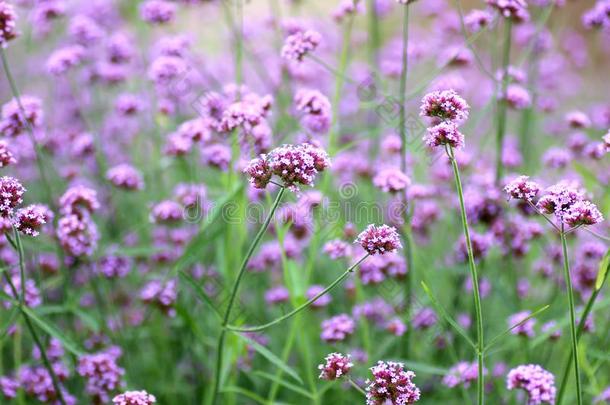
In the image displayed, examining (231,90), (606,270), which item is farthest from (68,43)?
(606,270)

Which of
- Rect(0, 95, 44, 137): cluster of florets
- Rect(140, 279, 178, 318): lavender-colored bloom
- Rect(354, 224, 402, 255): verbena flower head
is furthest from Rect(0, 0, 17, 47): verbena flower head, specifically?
Rect(354, 224, 402, 255): verbena flower head

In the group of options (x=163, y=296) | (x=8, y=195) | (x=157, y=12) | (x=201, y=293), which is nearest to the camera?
(x=8, y=195)

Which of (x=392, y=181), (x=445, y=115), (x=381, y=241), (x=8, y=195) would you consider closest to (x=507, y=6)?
(x=392, y=181)

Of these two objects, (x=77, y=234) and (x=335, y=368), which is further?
(x=77, y=234)

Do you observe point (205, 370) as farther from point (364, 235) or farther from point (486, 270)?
point (364, 235)

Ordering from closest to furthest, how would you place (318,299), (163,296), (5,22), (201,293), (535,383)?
A: (535,383)
(201,293)
(5,22)
(163,296)
(318,299)

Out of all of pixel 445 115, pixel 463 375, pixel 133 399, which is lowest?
pixel 133 399

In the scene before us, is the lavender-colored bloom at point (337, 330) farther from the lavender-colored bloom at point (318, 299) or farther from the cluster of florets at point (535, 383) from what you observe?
the cluster of florets at point (535, 383)

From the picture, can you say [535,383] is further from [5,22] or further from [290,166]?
[5,22]
